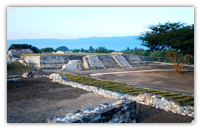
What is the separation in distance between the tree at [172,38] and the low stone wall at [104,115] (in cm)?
1621

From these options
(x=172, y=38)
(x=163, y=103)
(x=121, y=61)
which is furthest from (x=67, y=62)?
(x=163, y=103)

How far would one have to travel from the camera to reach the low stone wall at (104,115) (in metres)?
4.81

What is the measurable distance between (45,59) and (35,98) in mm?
20038

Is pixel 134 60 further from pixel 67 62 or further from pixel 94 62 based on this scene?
pixel 67 62

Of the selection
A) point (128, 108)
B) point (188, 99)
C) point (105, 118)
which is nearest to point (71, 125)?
point (105, 118)

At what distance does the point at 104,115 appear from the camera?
5125mm

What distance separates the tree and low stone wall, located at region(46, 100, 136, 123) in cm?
1621

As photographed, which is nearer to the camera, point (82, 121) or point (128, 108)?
point (82, 121)

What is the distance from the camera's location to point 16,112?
21.8 feet

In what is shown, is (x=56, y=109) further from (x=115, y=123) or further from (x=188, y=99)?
(x=188, y=99)

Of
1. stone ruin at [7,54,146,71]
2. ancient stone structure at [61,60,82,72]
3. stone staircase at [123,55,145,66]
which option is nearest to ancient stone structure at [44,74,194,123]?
ancient stone structure at [61,60,82,72]

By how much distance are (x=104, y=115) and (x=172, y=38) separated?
Answer: 62.9 ft

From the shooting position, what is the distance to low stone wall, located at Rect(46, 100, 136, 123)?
4812mm

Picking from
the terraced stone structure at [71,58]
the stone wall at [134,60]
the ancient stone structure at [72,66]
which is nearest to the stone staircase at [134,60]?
the stone wall at [134,60]
